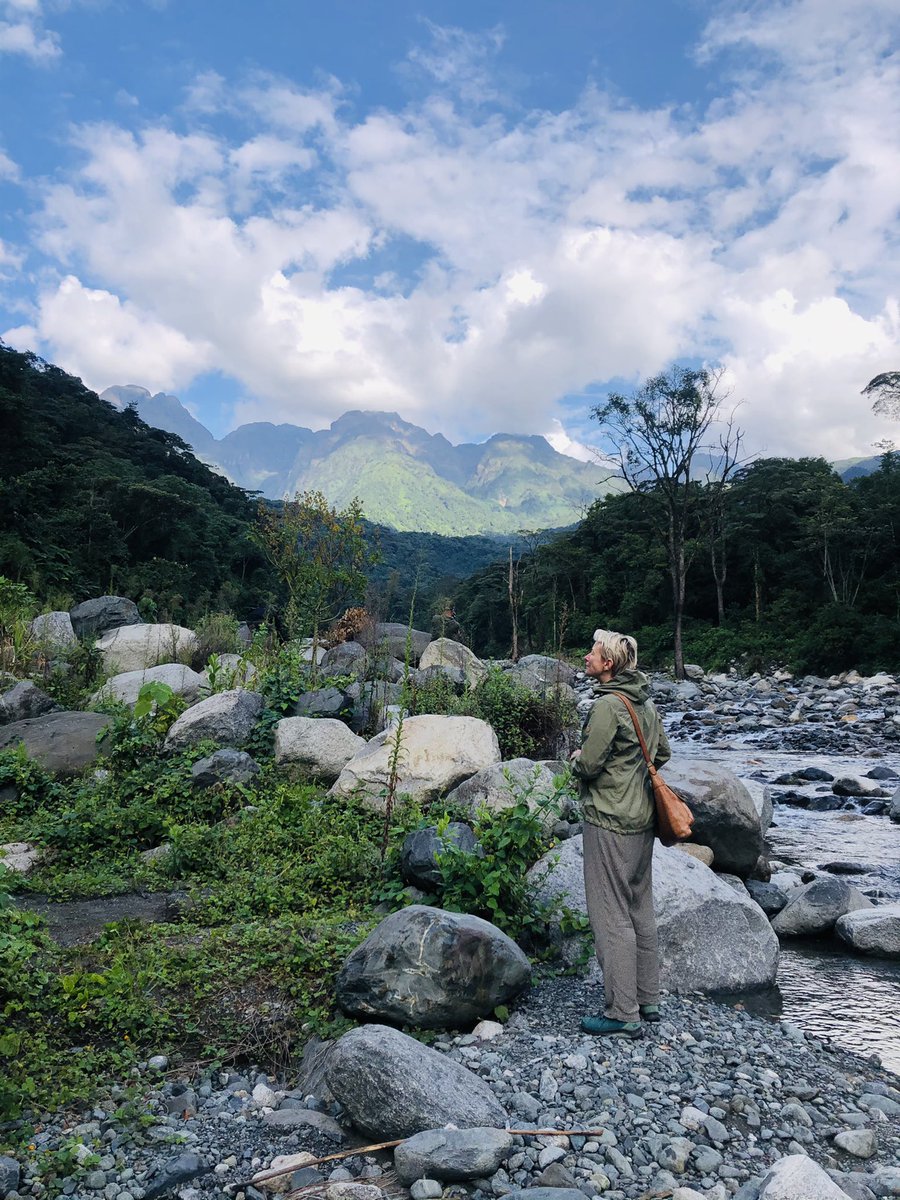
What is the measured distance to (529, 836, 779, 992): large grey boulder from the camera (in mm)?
5340

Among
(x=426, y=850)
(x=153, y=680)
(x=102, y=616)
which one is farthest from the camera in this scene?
(x=102, y=616)

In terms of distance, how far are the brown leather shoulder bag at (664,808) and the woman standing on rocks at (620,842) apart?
33mm

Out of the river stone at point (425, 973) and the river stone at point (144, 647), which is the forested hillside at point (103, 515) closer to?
the river stone at point (144, 647)

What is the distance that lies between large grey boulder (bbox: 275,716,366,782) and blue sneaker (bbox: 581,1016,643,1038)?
193 inches

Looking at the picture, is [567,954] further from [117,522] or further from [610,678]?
[117,522]

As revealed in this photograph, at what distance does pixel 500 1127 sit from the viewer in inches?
135

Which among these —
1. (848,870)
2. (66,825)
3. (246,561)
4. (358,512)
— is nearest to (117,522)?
(246,561)

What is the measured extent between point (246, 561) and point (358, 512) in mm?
34707

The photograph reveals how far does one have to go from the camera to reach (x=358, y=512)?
1467 cm

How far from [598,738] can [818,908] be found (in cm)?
369

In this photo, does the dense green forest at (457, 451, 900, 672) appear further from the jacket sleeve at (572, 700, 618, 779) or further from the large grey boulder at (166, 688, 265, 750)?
the jacket sleeve at (572, 700, 618, 779)

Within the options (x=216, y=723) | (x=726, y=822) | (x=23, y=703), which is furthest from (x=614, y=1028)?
(x=23, y=703)

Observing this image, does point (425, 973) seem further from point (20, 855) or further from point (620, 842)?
point (20, 855)

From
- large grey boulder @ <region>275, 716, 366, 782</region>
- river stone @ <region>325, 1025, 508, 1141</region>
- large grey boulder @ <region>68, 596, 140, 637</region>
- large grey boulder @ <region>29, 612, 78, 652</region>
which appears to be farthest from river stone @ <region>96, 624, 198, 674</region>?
river stone @ <region>325, 1025, 508, 1141</region>
